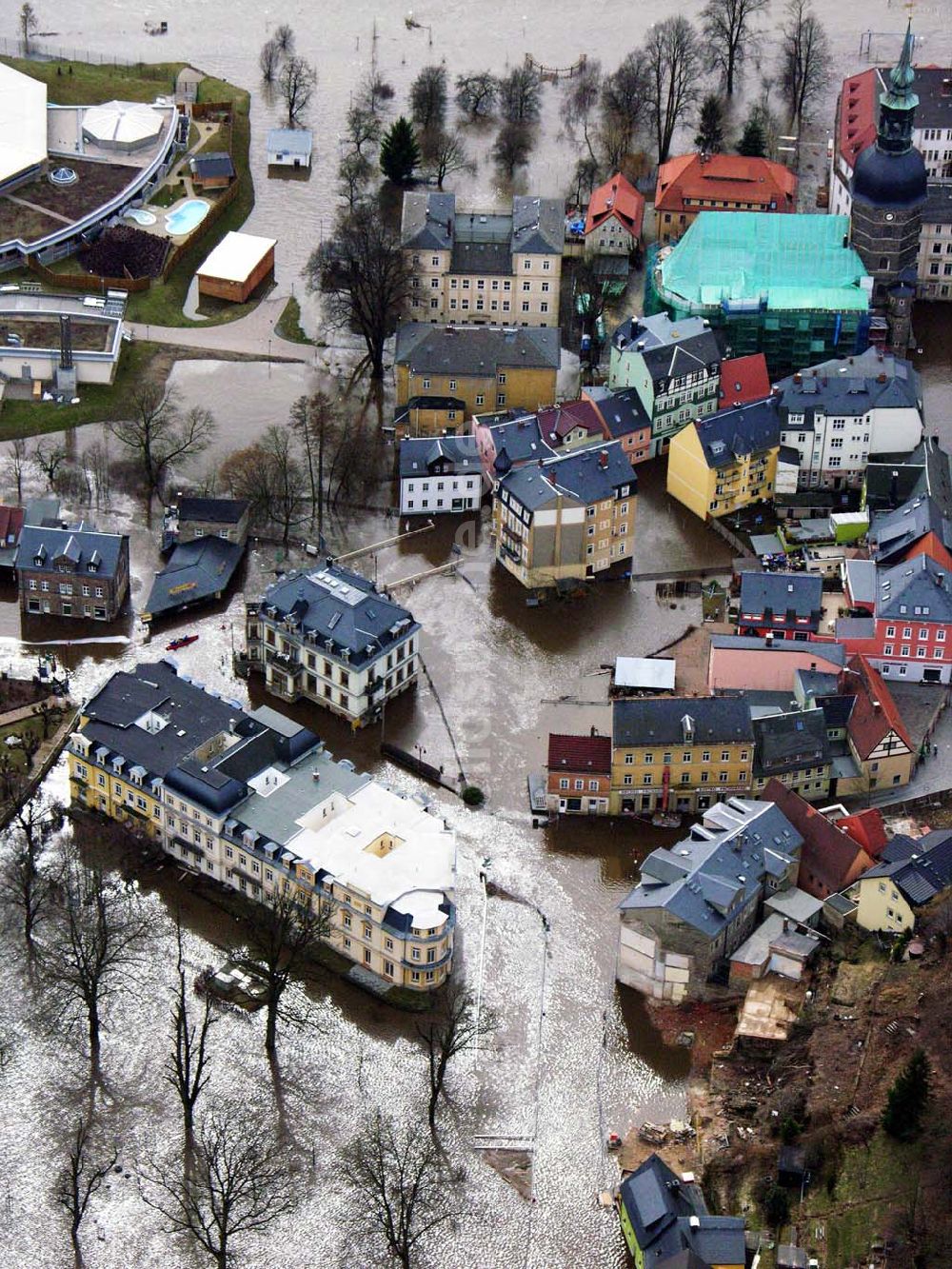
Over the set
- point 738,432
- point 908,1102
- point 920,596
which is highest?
point 738,432

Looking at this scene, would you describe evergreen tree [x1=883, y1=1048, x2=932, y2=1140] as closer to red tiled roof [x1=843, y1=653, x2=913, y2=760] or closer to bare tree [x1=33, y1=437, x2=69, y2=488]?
red tiled roof [x1=843, y1=653, x2=913, y2=760]

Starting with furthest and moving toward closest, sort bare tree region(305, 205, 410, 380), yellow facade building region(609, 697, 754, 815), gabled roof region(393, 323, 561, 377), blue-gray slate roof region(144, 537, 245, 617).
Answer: bare tree region(305, 205, 410, 380) → gabled roof region(393, 323, 561, 377) → blue-gray slate roof region(144, 537, 245, 617) → yellow facade building region(609, 697, 754, 815)

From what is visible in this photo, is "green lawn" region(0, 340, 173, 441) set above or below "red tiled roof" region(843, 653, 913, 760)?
above

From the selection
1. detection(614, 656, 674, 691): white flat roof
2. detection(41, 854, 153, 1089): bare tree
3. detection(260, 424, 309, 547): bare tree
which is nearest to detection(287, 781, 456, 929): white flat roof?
detection(41, 854, 153, 1089): bare tree

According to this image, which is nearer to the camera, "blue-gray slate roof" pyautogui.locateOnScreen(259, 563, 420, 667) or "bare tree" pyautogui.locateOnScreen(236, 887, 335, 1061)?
"bare tree" pyautogui.locateOnScreen(236, 887, 335, 1061)

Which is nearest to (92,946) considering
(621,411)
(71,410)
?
(71,410)

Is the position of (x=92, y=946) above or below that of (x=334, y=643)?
below

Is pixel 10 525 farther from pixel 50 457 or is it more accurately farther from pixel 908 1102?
pixel 908 1102
